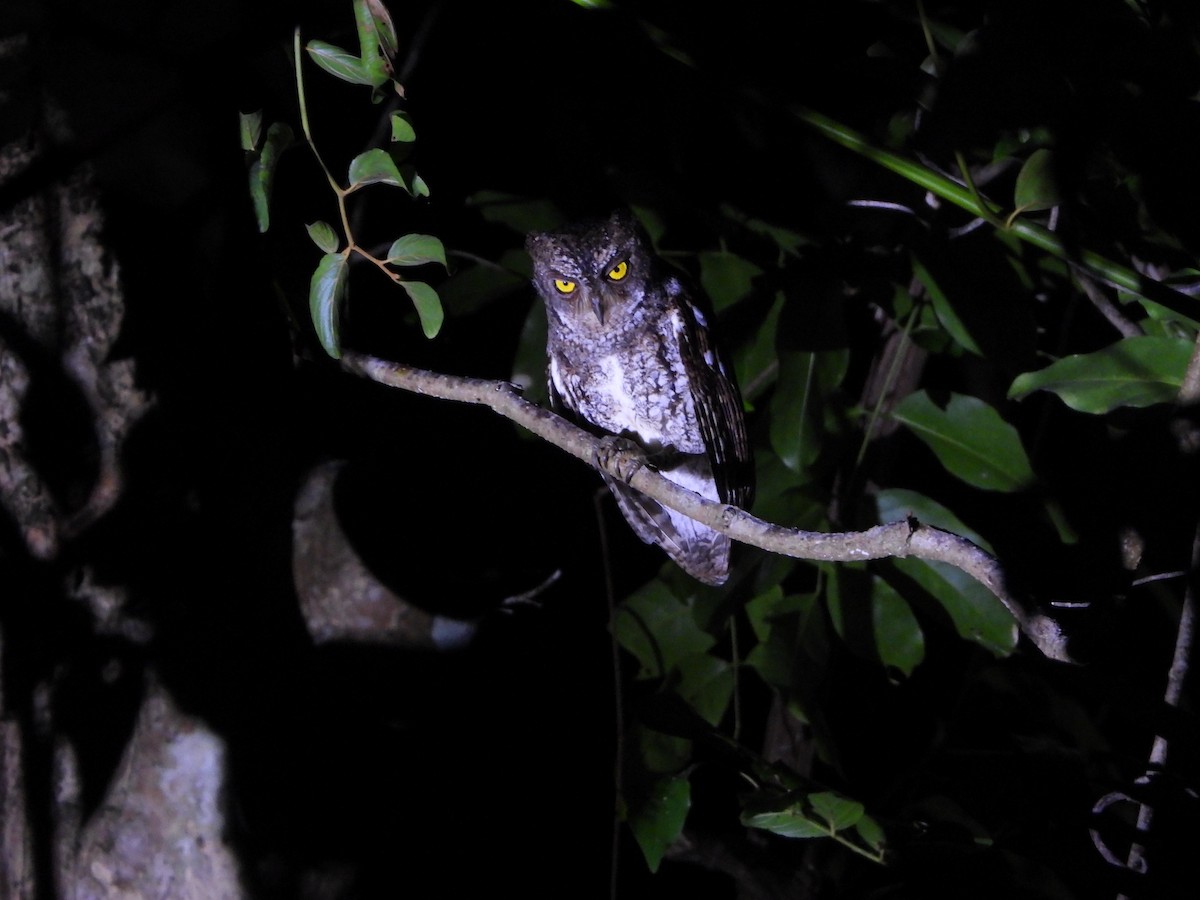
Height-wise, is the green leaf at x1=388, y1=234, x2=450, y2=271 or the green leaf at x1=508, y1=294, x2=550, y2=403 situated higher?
the green leaf at x1=388, y1=234, x2=450, y2=271

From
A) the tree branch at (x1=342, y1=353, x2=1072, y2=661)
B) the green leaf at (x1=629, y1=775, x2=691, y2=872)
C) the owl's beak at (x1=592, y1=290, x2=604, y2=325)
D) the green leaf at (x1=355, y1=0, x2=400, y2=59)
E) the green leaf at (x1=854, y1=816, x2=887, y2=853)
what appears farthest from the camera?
the owl's beak at (x1=592, y1=290, x2=604, y2=325)

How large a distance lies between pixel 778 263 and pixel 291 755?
1.45 metres

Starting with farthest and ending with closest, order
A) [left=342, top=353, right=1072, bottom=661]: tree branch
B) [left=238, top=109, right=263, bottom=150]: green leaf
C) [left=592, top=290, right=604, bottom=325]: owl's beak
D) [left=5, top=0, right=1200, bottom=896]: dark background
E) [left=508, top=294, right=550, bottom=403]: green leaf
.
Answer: [left=592, top=290, right=604, bottom=325]: owl's beak < [left=508, top=294, right=550, bottom=403]: green leaf < [left=5, top=0, right=1200, bottom=896]: dark background < [left=238, top=109, right=263, bottom=150]: green leaf < [left=342, top=353, right=1072, bottom=661]: tree branch

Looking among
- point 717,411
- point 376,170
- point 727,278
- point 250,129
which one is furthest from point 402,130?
point 717,411

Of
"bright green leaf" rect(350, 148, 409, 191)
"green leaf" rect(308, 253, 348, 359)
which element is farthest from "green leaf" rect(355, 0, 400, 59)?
"green leaf" rect(308, 253, 348, 359)

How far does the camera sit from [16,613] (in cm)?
170

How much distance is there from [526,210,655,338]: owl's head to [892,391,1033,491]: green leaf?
2.61ft

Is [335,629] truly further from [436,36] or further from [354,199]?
[436,36]

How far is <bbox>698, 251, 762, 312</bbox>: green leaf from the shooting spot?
1901 millimetres

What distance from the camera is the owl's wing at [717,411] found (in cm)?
223

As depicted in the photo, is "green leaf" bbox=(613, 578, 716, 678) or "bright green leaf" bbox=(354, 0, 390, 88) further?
"green leaf" bbox=(613, 578, 716, 678)

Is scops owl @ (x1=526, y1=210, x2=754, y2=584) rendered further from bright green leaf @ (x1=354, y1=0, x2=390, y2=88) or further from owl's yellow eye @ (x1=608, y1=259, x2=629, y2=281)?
bright green leaf @ (x1=354, y1=0, x2=390, y2=88)

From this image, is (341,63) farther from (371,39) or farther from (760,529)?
(760,529)

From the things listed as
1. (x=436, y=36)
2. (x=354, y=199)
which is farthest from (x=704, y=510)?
(x=436, y=36)
